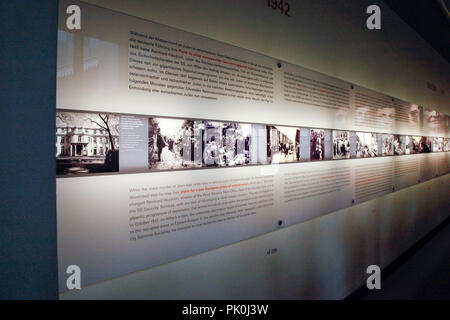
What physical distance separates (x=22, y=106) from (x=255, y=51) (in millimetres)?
1788

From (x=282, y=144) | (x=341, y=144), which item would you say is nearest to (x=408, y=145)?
(x=341, y=144)

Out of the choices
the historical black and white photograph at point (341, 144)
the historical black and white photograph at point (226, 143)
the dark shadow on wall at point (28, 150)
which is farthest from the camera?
the historical black and white photograph at point (341, 144)

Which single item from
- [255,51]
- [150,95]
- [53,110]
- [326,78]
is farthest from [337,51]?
[53,110]

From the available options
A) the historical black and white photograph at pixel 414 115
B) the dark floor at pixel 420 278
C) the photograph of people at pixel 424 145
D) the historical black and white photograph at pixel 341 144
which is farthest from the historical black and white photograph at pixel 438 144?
the historical black and white photograph at pixel 341 144

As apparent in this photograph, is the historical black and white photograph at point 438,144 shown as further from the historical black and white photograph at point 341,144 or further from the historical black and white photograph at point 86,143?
the historical black and white photograph at point 86,143

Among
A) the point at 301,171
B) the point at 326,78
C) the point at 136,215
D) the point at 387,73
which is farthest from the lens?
the point at 387,73

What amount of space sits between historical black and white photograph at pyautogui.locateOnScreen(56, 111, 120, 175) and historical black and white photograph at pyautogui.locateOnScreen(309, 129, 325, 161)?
2.17 m

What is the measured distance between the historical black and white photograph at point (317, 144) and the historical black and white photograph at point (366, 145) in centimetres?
95

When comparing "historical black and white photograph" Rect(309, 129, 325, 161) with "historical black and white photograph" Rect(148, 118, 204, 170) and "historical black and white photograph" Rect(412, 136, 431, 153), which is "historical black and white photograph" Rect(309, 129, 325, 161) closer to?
"historical black and white photograph" Rect(148, 118, 204, 170)

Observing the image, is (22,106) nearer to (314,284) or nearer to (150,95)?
(150,95)

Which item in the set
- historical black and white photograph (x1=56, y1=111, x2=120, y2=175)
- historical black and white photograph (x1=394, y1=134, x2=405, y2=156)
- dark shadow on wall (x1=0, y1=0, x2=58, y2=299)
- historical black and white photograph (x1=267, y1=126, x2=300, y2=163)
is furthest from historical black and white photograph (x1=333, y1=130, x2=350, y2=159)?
dark shadow on wall (x1=0, y1=0, x2=58, y2=299)

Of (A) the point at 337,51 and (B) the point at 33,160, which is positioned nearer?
(B) the point at 33,160

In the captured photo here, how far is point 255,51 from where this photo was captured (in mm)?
2342

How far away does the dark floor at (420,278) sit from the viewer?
12.6 ft
